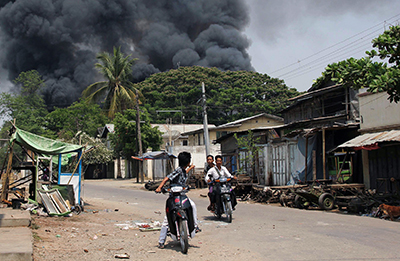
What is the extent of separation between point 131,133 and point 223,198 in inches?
1237

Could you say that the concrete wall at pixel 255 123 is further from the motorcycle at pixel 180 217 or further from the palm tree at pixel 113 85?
the motorcycle at pixel 180 217

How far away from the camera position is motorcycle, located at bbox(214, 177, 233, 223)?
9523 mm

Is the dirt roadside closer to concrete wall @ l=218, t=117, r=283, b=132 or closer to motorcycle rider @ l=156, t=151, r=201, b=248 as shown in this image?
motorcycle rider @ l=156, t=151, r=201, b=248

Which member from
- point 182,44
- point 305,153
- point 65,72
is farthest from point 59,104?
point 305,153

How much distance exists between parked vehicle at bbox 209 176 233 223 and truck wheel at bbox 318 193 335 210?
4.55 m

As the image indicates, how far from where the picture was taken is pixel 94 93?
49875mm

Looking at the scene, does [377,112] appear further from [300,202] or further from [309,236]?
[309,236]

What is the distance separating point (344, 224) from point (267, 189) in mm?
6653

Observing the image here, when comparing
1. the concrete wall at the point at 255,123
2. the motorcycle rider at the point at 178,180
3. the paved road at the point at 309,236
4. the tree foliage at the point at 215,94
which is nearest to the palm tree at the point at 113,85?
the tree foliage at the point at 215,94

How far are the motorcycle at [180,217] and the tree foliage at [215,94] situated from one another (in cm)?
4555

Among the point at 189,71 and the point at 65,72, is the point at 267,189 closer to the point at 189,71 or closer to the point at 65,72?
the point at 189,71

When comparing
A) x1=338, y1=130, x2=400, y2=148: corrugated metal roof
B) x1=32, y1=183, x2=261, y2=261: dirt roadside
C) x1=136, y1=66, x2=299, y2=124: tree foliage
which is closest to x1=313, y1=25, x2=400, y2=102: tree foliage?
x1=338, y1=130, x2=400, y2=148: corrugated metal roof

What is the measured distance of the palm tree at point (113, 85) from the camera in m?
49.8

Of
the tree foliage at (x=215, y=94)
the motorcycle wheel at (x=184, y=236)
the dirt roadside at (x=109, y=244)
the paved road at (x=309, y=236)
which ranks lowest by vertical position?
the paved road at (x=309, y=236)
